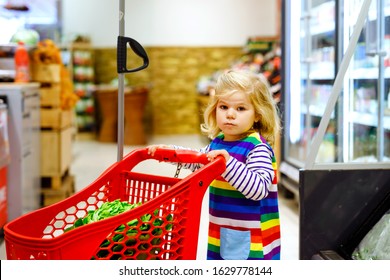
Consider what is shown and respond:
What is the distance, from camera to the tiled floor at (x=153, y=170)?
222cm

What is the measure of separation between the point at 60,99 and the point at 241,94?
136 inches

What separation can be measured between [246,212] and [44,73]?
3.36 meters

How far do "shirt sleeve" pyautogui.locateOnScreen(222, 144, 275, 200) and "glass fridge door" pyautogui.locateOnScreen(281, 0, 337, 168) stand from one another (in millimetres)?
3150

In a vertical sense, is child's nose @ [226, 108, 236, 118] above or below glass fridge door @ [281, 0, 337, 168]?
below

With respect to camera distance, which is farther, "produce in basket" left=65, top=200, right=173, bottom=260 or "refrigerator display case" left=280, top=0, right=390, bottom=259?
"refrigerator display case" left=280, top=0, right=390, bottom=259

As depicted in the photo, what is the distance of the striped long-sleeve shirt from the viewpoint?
1.88 m

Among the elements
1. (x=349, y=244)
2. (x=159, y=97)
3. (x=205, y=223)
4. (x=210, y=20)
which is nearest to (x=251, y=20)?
(x=210, y=20)

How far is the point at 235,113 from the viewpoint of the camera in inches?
74.5

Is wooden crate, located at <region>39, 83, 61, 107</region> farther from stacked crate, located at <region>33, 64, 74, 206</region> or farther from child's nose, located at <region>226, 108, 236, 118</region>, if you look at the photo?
child's nose, located at <region>226, 108, 236, 118</region>

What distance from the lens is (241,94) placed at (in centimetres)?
190

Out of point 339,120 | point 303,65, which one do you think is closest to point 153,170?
point 339,120

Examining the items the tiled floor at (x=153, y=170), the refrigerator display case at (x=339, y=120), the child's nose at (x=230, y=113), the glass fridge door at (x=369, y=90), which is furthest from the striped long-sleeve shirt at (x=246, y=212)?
the glass fridge door at (x=369, y=90)

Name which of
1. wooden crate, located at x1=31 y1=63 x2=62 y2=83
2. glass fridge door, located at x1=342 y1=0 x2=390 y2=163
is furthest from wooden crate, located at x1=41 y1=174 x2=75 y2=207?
glass fridge door, located at x1=342 y1=0 x2=390 y2=163
